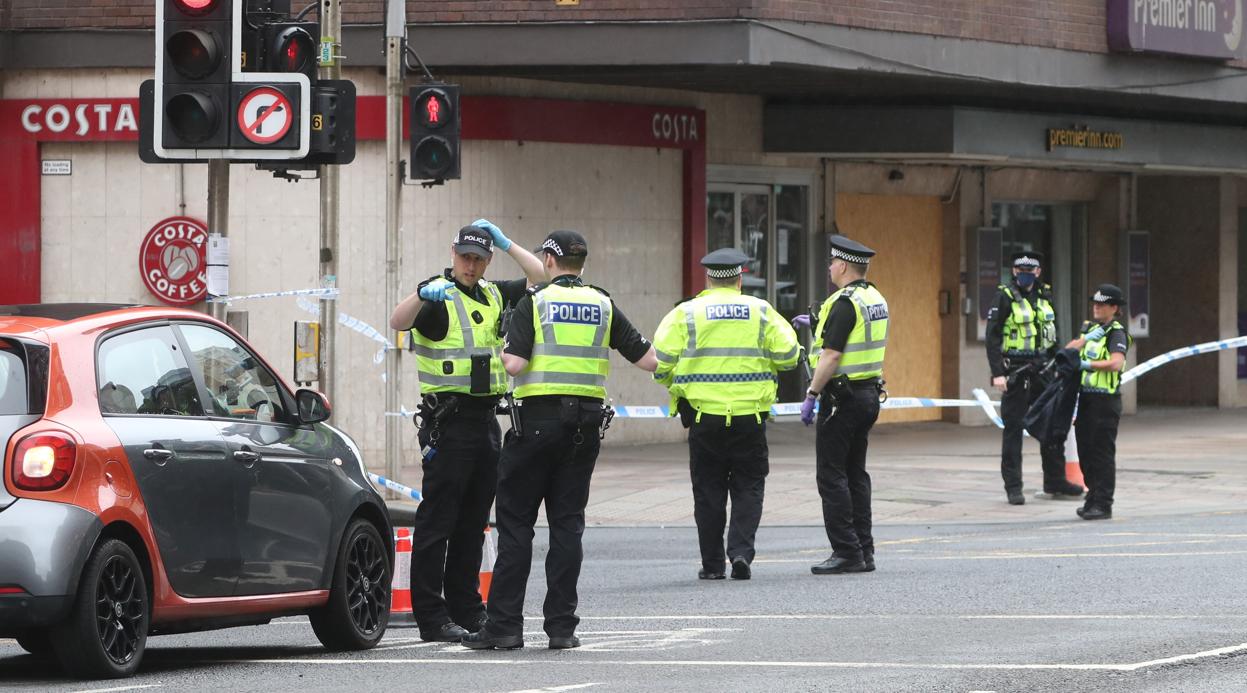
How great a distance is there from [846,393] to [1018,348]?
4733 mm

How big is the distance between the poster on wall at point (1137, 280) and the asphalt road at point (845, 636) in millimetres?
14058

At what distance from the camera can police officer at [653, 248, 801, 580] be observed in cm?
1207

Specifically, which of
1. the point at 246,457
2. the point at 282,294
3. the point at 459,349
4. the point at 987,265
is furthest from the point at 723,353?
the point at 987,265

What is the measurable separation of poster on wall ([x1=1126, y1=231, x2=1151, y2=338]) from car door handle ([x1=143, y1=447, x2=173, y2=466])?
2107cm

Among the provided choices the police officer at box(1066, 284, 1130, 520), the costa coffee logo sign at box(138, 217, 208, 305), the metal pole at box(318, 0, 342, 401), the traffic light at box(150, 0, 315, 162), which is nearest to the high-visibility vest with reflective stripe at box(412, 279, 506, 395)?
the traffic light at box(150, 0, 315, 162)

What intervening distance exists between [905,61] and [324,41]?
6704 millimetres

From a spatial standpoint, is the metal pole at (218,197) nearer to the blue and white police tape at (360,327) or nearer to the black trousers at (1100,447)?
the blue and white police tape at (360,327)

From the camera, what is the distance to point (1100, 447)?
15.7 m

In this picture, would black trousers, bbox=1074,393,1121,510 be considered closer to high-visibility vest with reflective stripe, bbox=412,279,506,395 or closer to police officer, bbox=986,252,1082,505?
police officer, bbox=986,252,1082,505

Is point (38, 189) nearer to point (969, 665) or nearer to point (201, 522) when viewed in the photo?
point (201, 522)

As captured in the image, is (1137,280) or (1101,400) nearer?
(1101,400)

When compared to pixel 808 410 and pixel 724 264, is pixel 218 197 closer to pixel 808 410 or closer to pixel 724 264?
pixel 724 264

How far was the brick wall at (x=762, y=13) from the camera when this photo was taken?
62.7 feet

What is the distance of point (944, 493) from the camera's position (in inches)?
701
